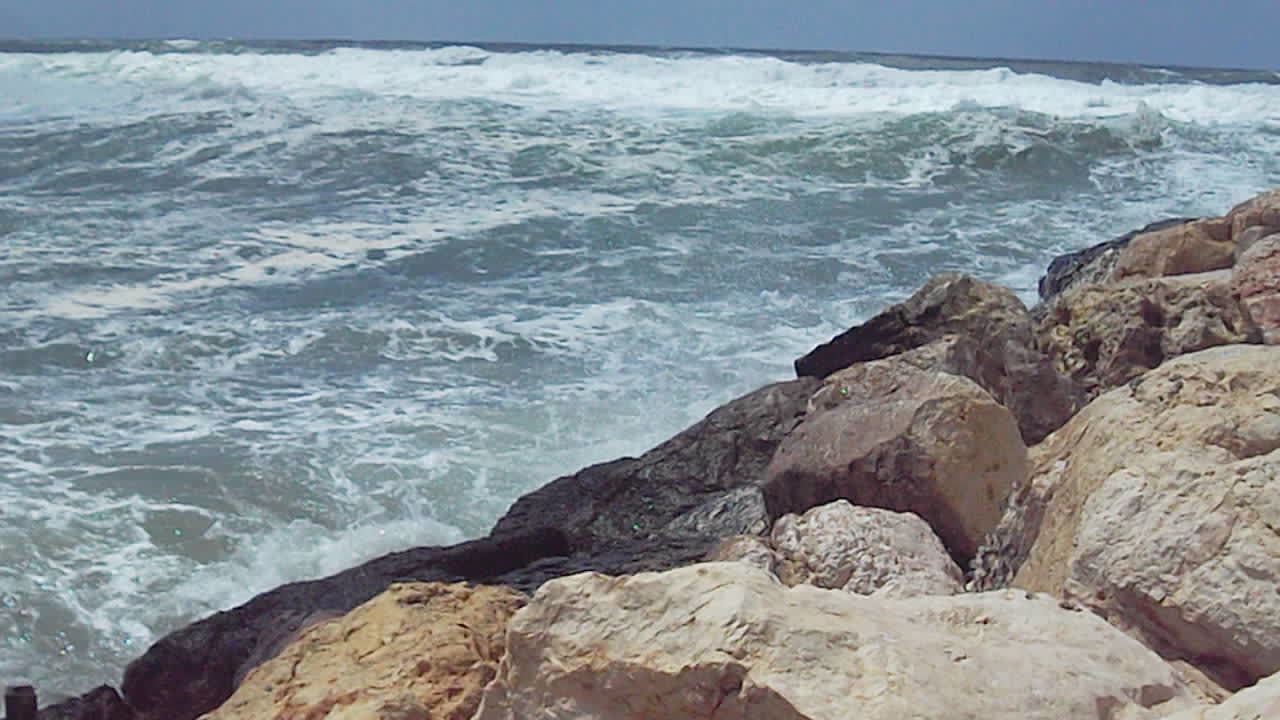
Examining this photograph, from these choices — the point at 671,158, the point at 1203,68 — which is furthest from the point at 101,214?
the point at 1203,68

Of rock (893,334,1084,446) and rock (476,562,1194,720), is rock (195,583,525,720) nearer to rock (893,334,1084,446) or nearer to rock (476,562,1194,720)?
rock (476,562,1194,720)

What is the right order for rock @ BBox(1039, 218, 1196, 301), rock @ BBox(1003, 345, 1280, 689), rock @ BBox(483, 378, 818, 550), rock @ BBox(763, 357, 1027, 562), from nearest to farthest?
rock @ BBox(1003, 345, 1280, 689)
rock @ BBox(763, 357, 1027, 562)
rock @ BBox(483, 378, 818, 550)
rock @ BBox(1039, 218, 1196, 301)

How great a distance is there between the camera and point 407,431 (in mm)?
6496

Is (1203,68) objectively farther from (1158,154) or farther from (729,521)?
(729,521)

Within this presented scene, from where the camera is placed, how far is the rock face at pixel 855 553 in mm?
2838

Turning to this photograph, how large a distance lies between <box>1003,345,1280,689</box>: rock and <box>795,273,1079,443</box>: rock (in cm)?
158

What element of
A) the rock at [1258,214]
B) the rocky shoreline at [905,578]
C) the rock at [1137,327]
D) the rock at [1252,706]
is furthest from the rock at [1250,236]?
the rock at [1252,706]

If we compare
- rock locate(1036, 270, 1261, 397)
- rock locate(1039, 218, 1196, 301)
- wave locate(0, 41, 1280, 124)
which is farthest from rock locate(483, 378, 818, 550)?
wave locate(0, 41, 1280, 124)

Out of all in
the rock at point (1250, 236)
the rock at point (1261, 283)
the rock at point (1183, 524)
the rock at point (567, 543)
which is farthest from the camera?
the rock at point (1250, 236)

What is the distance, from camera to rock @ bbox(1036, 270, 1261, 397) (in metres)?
4.09

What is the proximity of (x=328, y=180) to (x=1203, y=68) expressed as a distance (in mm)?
21942

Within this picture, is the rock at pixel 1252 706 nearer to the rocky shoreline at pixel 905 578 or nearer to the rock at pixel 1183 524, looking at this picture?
the rocky shoreline at pixel 905 578

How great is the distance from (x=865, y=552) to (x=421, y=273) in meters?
7.31

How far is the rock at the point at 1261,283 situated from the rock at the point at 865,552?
4.62ft
